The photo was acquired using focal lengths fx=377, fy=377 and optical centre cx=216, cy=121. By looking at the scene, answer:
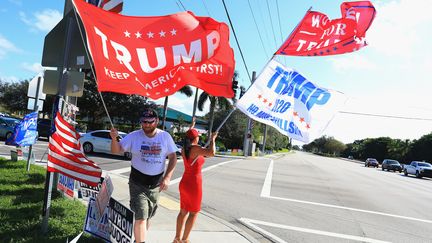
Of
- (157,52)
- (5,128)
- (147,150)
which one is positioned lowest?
(5,128)

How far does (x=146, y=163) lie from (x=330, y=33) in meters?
3.25

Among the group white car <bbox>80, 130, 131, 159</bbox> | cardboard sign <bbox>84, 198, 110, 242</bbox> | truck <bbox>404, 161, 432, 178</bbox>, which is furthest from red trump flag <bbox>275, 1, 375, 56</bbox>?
truck <bbox>404, 161, 432, 178</bbox>

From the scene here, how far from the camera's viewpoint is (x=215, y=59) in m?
5.23

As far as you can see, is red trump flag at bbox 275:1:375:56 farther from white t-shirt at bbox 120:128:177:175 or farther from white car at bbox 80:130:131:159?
white car at bbox 80:130:131:159

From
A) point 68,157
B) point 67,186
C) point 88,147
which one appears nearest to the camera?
point 68,157

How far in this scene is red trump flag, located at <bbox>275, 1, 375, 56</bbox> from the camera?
5387mm

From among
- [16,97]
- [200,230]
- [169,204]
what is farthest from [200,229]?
[16,97]

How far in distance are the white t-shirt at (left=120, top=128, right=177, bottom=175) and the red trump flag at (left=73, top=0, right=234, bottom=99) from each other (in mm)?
545

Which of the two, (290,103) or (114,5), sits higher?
(114,5)

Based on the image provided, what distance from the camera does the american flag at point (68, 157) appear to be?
4.55 metres

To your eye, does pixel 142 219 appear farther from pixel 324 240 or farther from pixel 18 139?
pixel 18 139

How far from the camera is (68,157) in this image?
4.65 meters

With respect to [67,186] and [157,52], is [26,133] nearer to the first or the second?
[67,186]

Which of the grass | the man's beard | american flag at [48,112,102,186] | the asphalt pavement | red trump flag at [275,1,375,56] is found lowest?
the asphalt pavement
